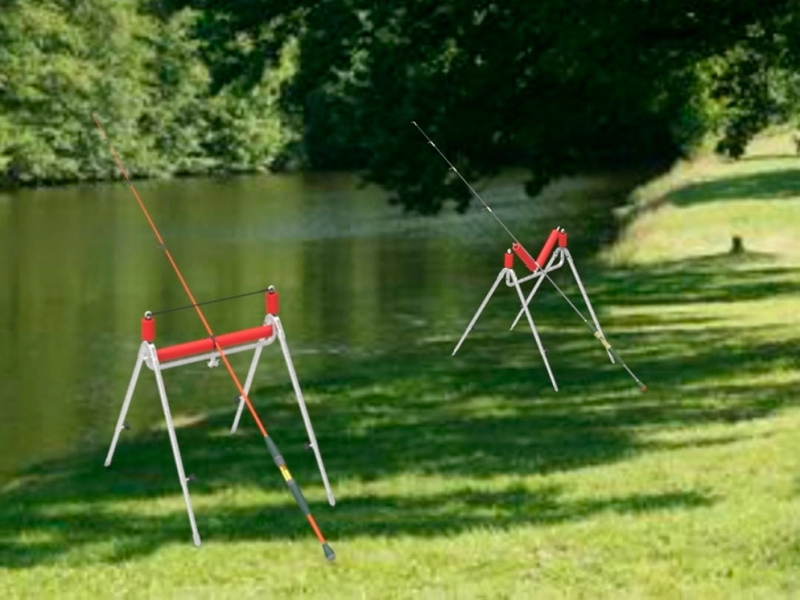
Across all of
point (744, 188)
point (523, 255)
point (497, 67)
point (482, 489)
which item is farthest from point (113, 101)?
point (482, 489)

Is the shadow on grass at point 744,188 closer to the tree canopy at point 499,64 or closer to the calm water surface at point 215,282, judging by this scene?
the calm water surface at point 215,282

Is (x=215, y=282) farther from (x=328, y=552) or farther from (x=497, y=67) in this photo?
(x=328, y=552)

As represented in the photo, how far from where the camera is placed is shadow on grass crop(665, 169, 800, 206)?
45.8 m

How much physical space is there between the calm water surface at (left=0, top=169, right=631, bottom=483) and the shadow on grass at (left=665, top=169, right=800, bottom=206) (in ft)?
8.21

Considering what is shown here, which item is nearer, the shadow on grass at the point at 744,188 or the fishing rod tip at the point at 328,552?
the fishing rod tip at the point at 328,552

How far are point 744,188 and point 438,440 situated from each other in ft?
119

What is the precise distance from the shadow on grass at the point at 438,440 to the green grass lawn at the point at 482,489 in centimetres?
4

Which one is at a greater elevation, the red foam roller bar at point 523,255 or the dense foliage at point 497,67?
the dense foliage at point 497,67

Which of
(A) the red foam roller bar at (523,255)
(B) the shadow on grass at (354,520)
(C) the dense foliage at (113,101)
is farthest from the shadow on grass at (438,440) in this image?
(C) the dense foliage at (113,101)

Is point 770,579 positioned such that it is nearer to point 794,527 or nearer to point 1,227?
point 794,527

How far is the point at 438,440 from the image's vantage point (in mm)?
14250

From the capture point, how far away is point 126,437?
55.9ft

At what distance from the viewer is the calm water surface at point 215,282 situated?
2028 centimetres

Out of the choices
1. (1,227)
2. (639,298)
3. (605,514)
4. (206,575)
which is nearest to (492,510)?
(605,514)
